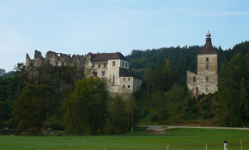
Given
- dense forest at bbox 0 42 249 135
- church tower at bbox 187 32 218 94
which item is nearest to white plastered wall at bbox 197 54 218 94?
church tower at bbox 187 32 218 94

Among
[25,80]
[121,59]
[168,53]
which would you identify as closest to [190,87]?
[121,59]

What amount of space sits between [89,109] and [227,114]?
25567 millimetres

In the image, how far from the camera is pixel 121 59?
8138 cm

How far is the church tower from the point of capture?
6862 cm

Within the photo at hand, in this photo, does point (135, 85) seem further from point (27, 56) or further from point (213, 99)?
point (27, 56)

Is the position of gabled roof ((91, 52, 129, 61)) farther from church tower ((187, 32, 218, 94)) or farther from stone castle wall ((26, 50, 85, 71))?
church tower ((187, 32, 218, 94))

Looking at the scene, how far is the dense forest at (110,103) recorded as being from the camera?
4672 centimetres

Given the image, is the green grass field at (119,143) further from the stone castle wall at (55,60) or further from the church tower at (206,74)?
the stone castle wall at (55,60)

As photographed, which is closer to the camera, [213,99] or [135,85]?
[213,99]

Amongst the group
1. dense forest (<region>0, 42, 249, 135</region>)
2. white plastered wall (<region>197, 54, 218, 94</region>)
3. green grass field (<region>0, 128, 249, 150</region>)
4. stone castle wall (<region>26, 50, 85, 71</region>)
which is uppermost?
stone castle wall (<region>26, 50, 85, 71</region>)

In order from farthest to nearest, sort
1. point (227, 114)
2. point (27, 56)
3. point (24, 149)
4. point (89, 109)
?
1. point (27, 56)
2. point (227, 114)
3. point (89, 109)
4. point (24, 149)

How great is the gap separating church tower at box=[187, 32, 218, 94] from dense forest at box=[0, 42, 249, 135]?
83.4 inches

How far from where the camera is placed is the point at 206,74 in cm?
6938

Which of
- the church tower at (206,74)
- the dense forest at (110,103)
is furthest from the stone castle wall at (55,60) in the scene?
the church tower at (206,74)
